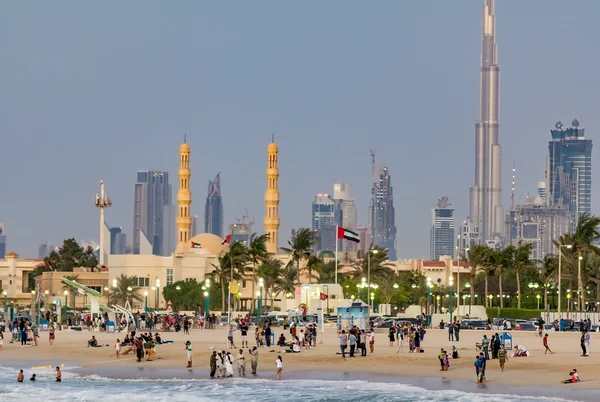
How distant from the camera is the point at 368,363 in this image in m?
52.8

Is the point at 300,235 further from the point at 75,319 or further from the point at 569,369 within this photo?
the point at 569,369

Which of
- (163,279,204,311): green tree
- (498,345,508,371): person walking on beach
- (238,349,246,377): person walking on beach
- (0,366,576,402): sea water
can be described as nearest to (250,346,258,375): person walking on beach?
(238,349,246,377): person walking on beach

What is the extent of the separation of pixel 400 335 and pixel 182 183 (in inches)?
3724

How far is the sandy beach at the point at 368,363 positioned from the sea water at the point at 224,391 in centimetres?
157

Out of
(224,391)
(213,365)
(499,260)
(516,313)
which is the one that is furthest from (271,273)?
(224,391)

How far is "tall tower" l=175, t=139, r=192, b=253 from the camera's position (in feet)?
477

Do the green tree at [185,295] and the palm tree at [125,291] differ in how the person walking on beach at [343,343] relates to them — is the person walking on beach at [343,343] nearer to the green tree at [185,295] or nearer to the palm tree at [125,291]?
the green tree at [185,295]

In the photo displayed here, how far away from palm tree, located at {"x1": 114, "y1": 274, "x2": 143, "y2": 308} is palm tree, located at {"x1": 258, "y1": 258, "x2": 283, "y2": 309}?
1285 centimetres

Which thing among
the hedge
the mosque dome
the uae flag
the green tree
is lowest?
the hedge

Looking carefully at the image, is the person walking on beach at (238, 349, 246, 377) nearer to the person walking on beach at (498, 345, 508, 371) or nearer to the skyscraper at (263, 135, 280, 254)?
the person walking on beach at (498, 345, 508, 371)

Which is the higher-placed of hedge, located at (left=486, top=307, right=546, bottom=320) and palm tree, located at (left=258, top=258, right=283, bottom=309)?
palm tree, located at (left=258, top=258, right=283, bottom=309)

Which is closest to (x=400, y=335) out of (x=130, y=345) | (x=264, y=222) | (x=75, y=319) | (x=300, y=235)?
(x=130, y=345)

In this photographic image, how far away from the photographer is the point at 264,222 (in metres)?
144

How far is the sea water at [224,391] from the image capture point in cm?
4269
